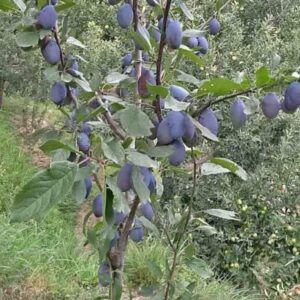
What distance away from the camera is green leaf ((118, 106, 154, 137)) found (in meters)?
0.94

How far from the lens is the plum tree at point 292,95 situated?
93cm

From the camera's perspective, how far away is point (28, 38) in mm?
1079

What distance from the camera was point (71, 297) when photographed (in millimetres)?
2635

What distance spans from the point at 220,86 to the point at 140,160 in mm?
152

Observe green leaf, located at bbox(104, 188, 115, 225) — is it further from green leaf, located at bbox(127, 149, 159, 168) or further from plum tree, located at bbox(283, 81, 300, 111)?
plum tree, located at bbox(283, 81, 300, 111)

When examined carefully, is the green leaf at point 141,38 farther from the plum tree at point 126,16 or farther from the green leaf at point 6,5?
the green leaf at point 6,5

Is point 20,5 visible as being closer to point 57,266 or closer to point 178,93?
point 178,93

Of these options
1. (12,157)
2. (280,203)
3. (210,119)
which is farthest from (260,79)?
(12,157)

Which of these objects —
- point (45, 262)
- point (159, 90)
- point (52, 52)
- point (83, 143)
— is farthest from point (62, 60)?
point (45, 262)

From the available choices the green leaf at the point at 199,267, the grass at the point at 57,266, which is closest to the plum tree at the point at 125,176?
the green leaf at the point at 199,267

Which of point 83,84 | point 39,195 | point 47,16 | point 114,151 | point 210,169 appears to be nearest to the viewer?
point 39,195

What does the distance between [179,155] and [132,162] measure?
0.07 meters

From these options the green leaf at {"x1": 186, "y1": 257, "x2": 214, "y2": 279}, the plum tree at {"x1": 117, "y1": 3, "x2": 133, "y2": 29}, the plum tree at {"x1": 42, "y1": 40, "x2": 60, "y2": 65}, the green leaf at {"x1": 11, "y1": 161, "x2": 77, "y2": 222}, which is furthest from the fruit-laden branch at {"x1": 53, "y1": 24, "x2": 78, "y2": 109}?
the green leaf at {"x1": 186, "y1": 257, "x2": 214, "y2": 279}

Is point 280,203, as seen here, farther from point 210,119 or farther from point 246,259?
point 210,119
